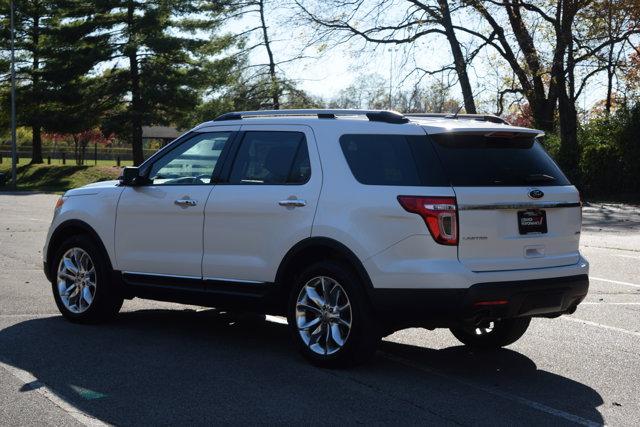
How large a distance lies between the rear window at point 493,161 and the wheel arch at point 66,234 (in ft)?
11.2

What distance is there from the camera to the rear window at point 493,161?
242 inches

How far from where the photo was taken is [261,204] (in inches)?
269

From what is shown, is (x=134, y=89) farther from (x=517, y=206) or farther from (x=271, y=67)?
(x=517, y=206)

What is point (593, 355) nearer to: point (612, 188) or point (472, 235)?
point (472, 235)

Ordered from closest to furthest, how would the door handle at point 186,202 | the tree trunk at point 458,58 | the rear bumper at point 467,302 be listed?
the rear bumper at point 467,302 < the door handle at point 186,202 < the tree trunk at point 458,58

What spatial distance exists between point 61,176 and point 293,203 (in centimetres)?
4658

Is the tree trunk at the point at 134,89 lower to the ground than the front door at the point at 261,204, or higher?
higher

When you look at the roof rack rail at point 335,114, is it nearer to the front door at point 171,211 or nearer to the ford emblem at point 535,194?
the front door at point 171,211

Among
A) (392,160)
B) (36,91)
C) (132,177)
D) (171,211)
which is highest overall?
→ (36,91)

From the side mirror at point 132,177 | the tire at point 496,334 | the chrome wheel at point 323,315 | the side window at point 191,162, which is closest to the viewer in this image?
the chrome wheel at point 323,315

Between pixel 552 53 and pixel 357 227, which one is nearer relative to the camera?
pixel 357 227

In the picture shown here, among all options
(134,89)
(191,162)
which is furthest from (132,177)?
(134,89)

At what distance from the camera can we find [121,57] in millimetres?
48906

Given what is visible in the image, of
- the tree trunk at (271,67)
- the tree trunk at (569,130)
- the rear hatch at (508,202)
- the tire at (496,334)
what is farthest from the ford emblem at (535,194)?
the tree trunk at (271,67)
